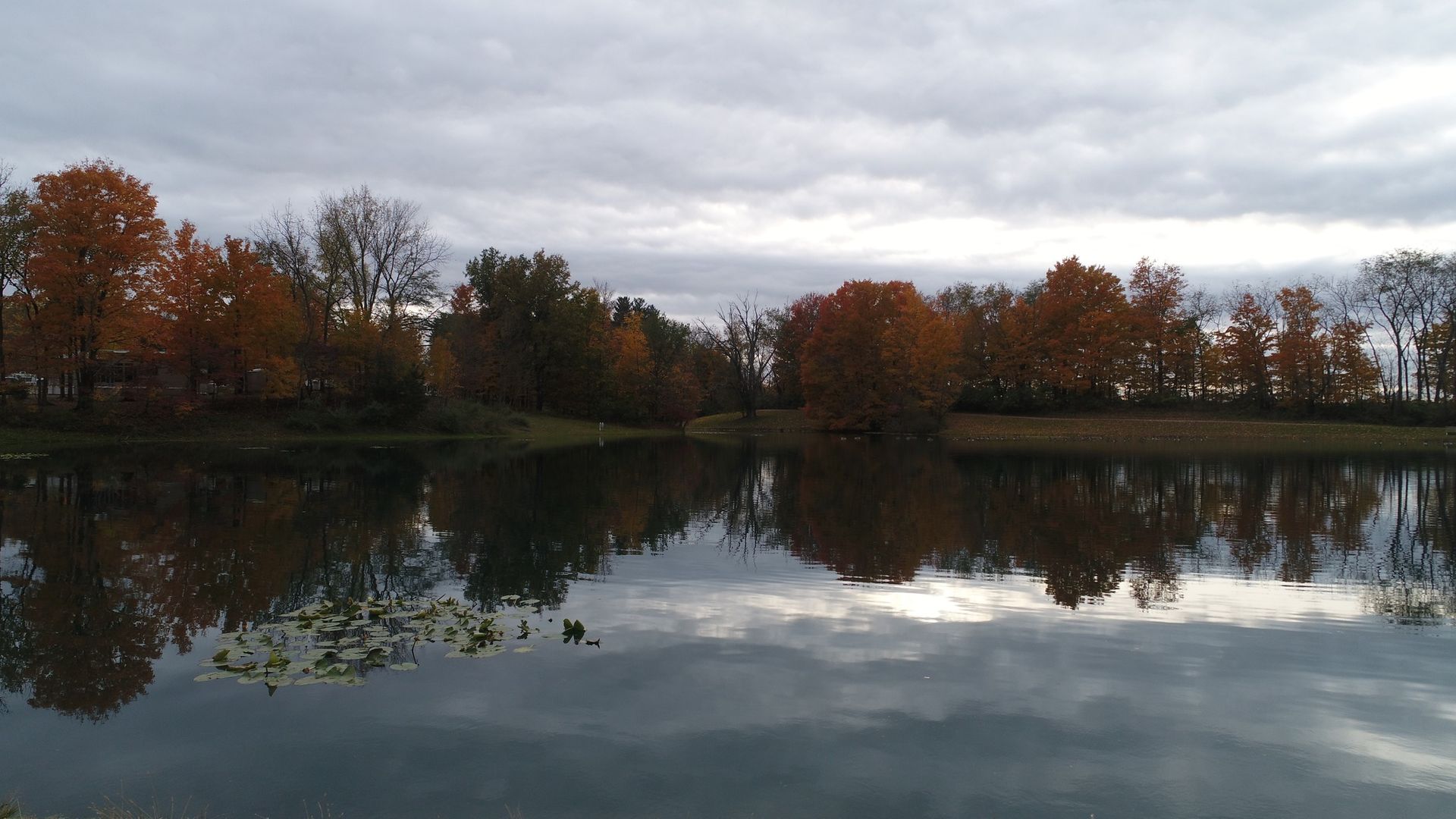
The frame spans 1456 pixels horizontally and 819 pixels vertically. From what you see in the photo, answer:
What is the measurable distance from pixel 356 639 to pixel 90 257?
39344 millimetres

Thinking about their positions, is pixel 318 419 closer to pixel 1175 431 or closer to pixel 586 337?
pixel 586 337

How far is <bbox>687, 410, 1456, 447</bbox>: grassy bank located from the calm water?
41.8 m

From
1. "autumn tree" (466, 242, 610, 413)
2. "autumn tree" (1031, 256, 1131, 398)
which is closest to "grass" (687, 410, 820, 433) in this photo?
"autumn tree" (466, 242, 610, 413)

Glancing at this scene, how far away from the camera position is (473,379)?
61969 mm

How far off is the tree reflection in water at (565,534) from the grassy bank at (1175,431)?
28566 millimetres

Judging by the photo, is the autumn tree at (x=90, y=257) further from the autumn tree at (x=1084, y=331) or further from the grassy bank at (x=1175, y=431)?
the autumn tree at (x=1084, y=331)

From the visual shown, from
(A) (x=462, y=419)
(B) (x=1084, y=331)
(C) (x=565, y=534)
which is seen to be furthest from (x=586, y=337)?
(C) (x=565, y=534)

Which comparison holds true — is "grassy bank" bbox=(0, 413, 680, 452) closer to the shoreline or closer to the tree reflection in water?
the shoreline

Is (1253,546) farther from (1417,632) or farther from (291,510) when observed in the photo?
(291,510)

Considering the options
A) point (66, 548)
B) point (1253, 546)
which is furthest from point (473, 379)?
point (1253, 546)

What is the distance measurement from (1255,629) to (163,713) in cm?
1024

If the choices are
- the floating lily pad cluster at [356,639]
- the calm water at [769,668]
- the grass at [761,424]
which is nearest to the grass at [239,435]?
the grass at [761,424]

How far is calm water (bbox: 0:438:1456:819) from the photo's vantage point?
5406 mm

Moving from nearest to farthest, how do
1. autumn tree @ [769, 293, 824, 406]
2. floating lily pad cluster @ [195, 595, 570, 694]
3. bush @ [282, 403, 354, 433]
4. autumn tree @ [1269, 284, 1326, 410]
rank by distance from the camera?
1. floating lily pad cluster @ [195, 595, 570, 694]
2. bush @ [282, 403, 354, 433]
3. autumn tree @ [1269, 284, 1326, 410]
4. autumn tree @ [769, 293, 824, 406]
